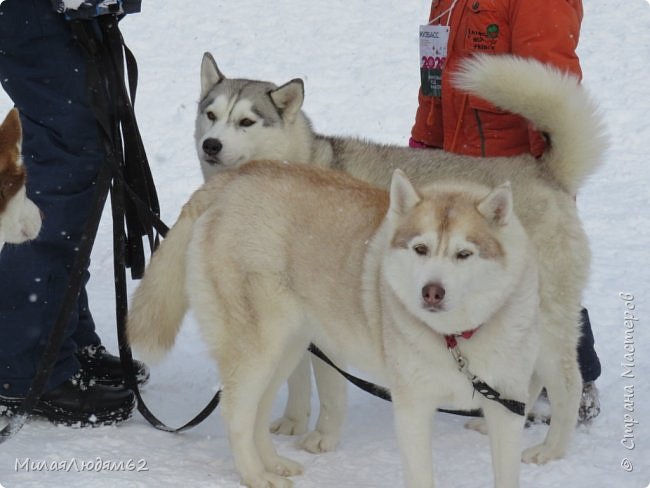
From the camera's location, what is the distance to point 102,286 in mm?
6301

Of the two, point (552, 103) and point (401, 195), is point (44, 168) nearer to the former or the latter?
point (401, 195)

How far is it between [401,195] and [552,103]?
1198 millimetres

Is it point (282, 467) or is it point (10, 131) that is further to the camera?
point (282, 467)

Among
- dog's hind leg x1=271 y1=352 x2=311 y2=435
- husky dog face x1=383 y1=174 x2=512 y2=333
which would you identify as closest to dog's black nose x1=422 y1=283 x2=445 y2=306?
husky dog face x1=383 y1=174 x2=512 y2=333

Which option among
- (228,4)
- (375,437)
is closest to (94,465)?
(375,437)

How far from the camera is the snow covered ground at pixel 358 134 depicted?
388cm

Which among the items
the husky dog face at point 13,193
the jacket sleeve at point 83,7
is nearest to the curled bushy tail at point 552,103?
the jacket sleeve at point 83,7

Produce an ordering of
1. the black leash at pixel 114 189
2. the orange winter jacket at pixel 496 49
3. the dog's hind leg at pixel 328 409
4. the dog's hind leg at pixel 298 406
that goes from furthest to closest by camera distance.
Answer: the dog's hind leg at pixel 298 406 → the orange winter jacket at pixel 496 49 → the dog's hind leg at pixel 328 409 → the black leash at pixel 114 189

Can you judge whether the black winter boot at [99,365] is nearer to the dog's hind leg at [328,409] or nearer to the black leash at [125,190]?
the black leash at [125,190]

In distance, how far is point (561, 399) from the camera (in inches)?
163

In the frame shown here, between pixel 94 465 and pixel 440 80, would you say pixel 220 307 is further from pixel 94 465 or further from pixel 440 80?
pixel 440 80

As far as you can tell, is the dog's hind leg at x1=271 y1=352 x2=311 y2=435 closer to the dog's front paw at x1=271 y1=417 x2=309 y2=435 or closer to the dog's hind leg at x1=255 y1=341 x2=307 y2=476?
the dog's front paw at x1=271 y1=417 x2=309 y2=435

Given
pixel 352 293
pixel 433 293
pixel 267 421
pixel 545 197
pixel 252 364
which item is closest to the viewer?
pixel 433 293

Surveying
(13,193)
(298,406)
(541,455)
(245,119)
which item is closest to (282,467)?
(298,406)
